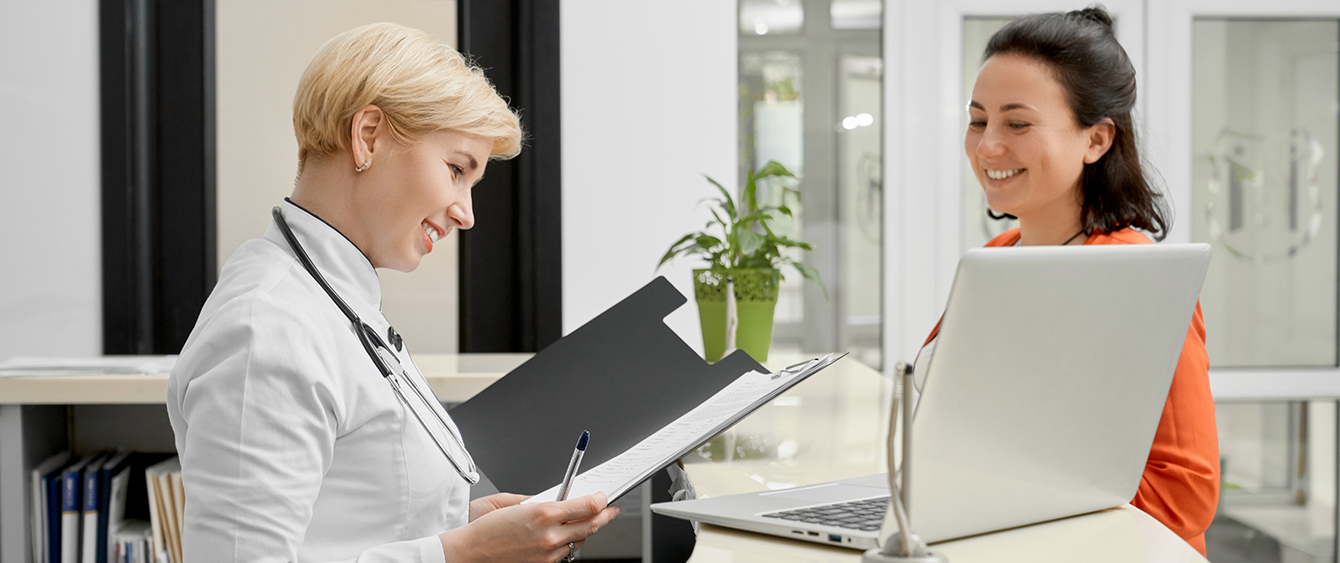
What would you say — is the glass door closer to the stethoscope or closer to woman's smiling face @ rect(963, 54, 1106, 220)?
woman's smiling face @ rect(963, 54, 1106, 220)

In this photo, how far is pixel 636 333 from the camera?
117cm

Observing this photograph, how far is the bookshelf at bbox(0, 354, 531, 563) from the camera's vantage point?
171cm

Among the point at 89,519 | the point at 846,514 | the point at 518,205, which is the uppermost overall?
the point at 518,205

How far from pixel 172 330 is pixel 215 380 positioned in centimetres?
196

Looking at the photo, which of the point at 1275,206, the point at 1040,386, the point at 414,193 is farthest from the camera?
the point at 1275,206

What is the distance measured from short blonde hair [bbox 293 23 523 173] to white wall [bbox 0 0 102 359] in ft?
5.83

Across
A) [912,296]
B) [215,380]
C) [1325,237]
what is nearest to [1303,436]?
[1325,237]

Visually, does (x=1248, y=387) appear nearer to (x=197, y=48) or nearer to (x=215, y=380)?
(x=215, y=380)

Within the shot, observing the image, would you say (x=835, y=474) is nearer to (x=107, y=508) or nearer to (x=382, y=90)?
(x=382, y=90)

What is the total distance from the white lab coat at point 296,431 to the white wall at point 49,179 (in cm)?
181

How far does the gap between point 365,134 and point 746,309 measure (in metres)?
1.12

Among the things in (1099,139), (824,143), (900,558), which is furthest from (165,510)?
(824,143)

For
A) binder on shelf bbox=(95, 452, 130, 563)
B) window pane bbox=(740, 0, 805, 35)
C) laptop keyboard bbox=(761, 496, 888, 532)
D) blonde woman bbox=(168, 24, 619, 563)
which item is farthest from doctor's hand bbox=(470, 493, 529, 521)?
window pane bbox=(740, 0, 805, 35)

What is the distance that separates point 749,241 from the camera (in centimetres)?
193
